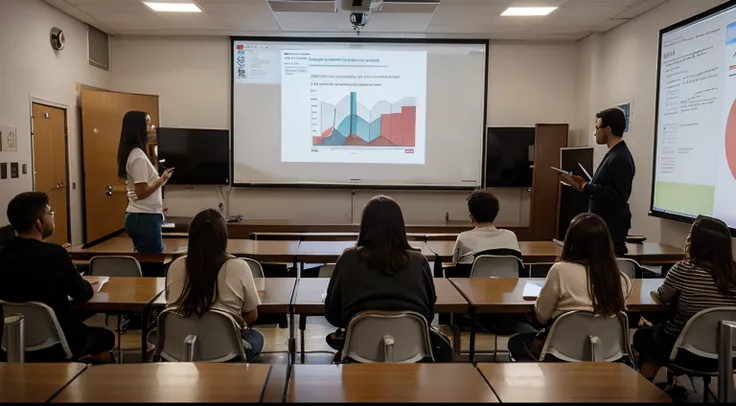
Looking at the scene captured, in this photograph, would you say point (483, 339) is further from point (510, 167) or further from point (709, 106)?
point (510, 167)

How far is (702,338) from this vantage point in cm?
232

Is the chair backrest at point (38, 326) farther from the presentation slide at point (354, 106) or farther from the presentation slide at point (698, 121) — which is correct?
the presentation slide at point (354, 106)

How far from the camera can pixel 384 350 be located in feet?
6.96

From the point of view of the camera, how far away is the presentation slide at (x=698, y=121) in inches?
165

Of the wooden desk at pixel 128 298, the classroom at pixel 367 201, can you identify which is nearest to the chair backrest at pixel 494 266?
the classroom at pixel 367 201

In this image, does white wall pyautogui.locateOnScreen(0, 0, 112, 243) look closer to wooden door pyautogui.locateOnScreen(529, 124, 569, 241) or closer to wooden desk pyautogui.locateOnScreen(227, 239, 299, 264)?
wooden desk pyautogui.locateOnScreen(227, 239, 299, 264)

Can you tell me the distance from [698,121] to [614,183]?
1.69 meters

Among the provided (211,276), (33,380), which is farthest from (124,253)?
(33,380)

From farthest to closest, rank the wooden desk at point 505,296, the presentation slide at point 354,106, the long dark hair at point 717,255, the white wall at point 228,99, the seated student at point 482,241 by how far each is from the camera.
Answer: the white wall at point 228,99 < the presentation slide at point 354,106 < the seated student at point 482,241 < the wooden desk at point 505,296 < the long dark hair at point 717,255

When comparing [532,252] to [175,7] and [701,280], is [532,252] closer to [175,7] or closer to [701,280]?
[701,280]

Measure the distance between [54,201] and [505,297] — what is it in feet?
17.3

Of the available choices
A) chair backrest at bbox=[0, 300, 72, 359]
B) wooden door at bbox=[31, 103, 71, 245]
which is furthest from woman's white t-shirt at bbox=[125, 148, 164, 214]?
wooden door at bbox=[31, 103, 71, 245]

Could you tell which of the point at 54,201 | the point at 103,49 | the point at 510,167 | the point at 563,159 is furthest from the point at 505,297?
the point at 103,49

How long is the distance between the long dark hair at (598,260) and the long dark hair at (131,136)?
9.47ft
